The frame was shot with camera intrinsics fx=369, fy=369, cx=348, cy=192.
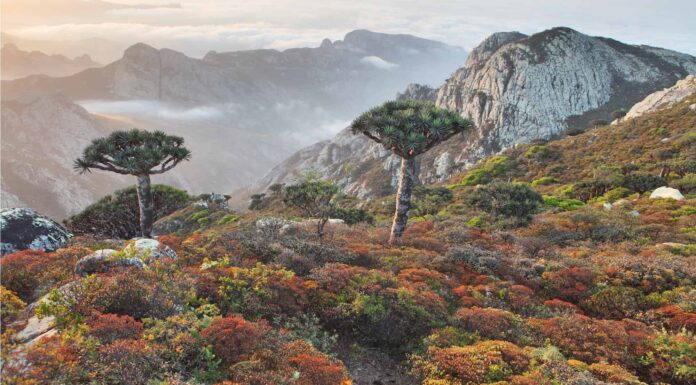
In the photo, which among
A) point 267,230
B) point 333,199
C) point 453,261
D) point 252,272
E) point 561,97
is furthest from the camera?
point 561,97

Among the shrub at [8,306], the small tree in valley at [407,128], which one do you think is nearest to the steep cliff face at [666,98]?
the small tree in valley at [407,128]

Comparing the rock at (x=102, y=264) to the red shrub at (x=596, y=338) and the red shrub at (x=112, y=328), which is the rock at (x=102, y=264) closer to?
the red shrub at (x=112, y=328)

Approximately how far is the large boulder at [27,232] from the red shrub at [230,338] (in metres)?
11.0

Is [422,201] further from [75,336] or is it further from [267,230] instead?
[75,336]

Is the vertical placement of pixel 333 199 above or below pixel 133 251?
below

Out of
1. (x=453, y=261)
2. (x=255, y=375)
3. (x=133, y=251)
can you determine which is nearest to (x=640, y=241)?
(x=453, y=261)

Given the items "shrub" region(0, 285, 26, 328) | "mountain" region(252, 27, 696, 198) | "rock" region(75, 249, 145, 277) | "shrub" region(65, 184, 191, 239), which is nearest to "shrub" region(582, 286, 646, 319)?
"rock" region(75, 249, 145, 277)

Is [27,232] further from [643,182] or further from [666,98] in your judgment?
[666,98]

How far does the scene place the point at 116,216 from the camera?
3406 centimetres

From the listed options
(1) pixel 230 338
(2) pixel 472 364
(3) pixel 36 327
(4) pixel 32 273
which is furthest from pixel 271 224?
(2) pixel 472 364

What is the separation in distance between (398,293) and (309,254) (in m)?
5.18

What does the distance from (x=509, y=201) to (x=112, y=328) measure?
1070 inches

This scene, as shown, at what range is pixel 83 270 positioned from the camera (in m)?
10.1

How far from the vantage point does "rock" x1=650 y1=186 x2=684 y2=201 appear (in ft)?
108
